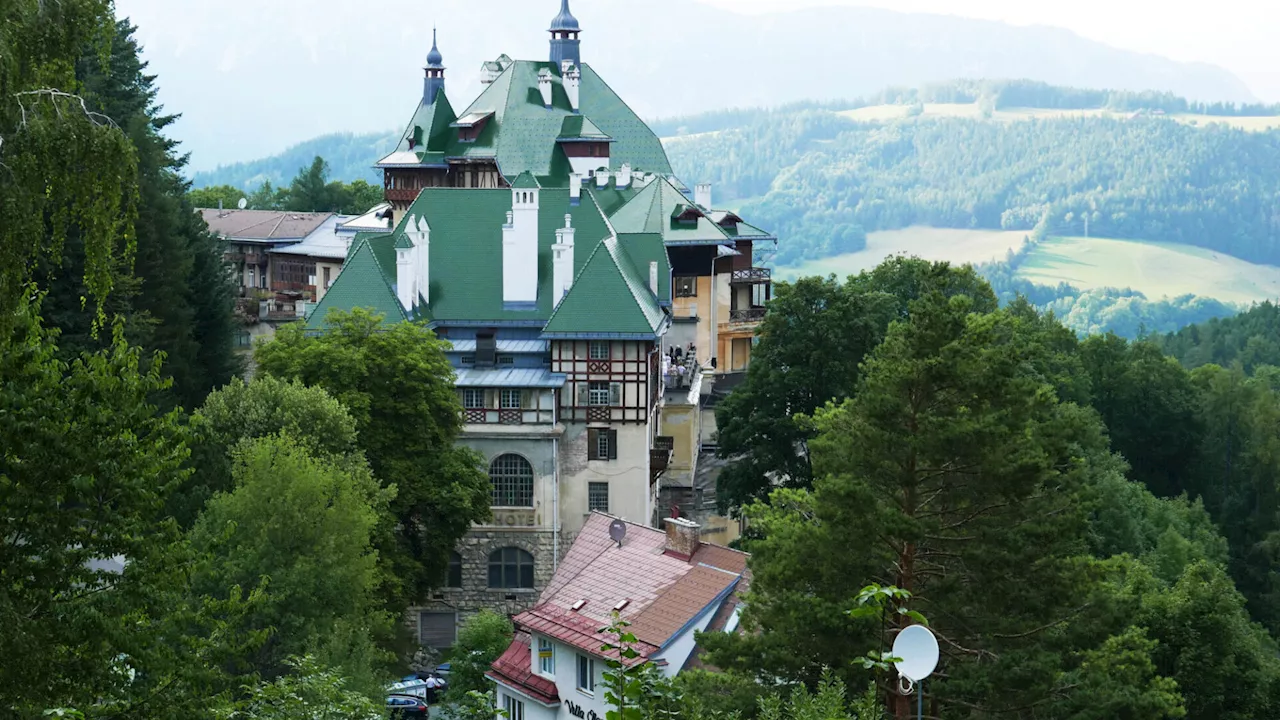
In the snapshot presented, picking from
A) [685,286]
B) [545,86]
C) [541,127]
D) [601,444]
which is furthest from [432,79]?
[601,444]

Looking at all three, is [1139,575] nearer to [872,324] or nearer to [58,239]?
[872,324]

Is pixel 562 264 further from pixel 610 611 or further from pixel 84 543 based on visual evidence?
pixel 84 543

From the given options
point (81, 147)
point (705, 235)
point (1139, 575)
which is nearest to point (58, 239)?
point (81, 147)

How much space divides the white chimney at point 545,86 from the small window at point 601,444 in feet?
94.9

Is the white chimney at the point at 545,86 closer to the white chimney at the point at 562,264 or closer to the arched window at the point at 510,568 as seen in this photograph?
the white chimney at the point at 562,264

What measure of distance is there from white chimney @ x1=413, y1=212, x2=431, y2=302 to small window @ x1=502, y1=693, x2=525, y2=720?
24649 millimetres

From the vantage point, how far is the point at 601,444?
68750mm

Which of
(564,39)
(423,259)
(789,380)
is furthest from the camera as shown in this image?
(564,39)

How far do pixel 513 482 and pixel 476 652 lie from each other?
19.0 metres

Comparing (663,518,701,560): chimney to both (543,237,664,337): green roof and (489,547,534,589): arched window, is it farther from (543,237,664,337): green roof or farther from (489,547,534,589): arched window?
(489,547,534,589): arched window

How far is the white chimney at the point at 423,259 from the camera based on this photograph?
70750 millimetres

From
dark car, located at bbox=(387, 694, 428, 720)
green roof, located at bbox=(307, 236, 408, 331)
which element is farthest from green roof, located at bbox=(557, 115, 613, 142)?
dark car, located at bbox=(387, 694, 428, 720)

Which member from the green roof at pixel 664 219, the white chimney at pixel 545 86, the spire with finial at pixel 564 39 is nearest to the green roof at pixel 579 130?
the white chimney at pixel 545 86

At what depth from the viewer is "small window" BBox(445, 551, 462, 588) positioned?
6775 centimetres
